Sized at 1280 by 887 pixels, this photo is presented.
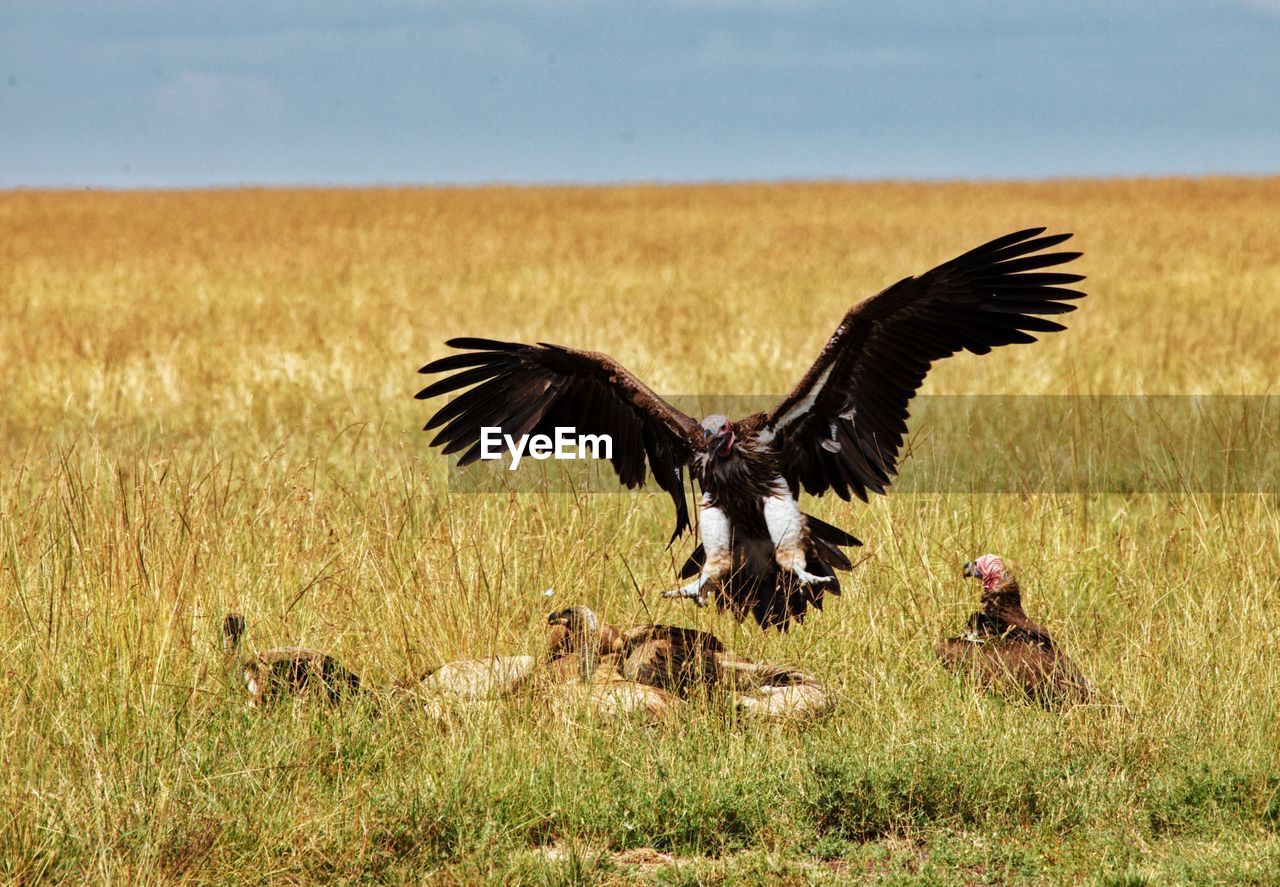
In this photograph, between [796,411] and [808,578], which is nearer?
[808,578]

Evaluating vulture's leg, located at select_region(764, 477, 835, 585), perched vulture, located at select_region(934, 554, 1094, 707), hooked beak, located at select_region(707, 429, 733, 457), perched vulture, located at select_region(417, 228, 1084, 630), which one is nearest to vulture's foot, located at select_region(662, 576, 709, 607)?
perched vulture, located at select_region(417, 228, 1084, 630)

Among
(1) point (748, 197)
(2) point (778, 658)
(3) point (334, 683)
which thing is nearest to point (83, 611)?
(3) point (334, 683)

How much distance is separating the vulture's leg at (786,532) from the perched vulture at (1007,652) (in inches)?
28.4

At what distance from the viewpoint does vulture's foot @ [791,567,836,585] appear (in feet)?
17.3

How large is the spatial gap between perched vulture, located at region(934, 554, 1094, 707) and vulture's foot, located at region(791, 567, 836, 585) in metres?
0.71

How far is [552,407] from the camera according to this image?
19.8 feet

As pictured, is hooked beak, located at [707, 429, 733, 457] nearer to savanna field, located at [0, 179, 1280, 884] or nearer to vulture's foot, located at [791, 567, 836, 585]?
vulture's foot, located at [791, 567, 836, 585]

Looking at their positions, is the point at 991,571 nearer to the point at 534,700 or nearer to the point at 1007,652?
the point at 1007,652

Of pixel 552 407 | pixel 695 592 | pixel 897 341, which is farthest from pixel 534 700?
pixel 897 341

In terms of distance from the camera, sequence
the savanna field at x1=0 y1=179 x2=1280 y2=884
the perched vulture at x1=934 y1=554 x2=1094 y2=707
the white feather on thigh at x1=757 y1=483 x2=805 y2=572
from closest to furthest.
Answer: the savanna field at x1=0 y1=179 x2=1280 y2=884 → the perched vulture at x1=934 y1=554 x2=1094 y2=707 → the white feather on thigh at x1=757 y1=483 x2=805 y2=572

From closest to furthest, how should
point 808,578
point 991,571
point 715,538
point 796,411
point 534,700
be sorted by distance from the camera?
point 534,700
point 808,578
point 715,538
point 796,411
point 991,571

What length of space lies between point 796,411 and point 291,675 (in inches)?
93.0

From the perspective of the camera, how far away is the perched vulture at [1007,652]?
5281 millimetres

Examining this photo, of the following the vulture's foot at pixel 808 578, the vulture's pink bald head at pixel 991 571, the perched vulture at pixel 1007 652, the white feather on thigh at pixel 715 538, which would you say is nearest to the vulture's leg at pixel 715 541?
the white feather on thigh at pixel 715 538
